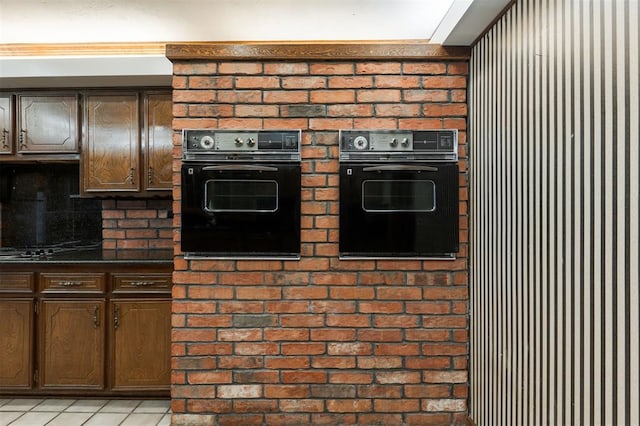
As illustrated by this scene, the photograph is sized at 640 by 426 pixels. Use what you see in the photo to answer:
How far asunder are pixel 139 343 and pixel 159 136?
1391 mm

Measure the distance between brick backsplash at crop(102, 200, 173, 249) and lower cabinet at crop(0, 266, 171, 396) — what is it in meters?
0.62

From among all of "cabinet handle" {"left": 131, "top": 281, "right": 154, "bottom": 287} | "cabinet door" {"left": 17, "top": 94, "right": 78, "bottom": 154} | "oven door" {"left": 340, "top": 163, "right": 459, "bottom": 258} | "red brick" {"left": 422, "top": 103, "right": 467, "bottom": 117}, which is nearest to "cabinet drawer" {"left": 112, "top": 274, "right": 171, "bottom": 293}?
"cabinet handle" {"left": 131, "top": 281, "right": 154, "bottom": 287}

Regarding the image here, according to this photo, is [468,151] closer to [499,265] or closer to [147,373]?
[499,265]

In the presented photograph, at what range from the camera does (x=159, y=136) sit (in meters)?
2.86

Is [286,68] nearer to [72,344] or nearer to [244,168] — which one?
[244,168]

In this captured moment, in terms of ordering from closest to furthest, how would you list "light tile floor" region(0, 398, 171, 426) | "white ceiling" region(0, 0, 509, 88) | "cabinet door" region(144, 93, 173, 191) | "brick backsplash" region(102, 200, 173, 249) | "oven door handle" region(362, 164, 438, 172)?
"white ceiling" region(0, 0, 509, 88)
"oven door handle" region(362, 164, 438, 172)
"light tile floor" region(0, 398, 171, 426)
"cabinet door" region(144, 93, 173, 191)
"brick backsplash" region(102, 200, 173, 249)

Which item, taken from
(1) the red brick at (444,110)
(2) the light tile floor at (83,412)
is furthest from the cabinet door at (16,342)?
(1) the red brick at (444,110)

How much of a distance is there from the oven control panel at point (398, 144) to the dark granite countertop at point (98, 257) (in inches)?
52.8

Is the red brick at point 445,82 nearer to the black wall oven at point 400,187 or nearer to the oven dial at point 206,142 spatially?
the black wall oven at point 400,187

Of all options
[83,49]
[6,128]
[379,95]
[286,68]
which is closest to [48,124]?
[6,128]

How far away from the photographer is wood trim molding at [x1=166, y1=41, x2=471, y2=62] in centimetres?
217

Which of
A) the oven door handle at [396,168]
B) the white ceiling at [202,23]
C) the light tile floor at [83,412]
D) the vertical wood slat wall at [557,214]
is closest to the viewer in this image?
the vertical wood slat wall at [557,214]

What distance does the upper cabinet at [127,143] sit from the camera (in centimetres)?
286

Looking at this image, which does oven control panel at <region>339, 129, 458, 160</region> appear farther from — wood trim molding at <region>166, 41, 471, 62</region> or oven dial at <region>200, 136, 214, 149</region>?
oven dial at <region>200, 136, 214, 149</region>
